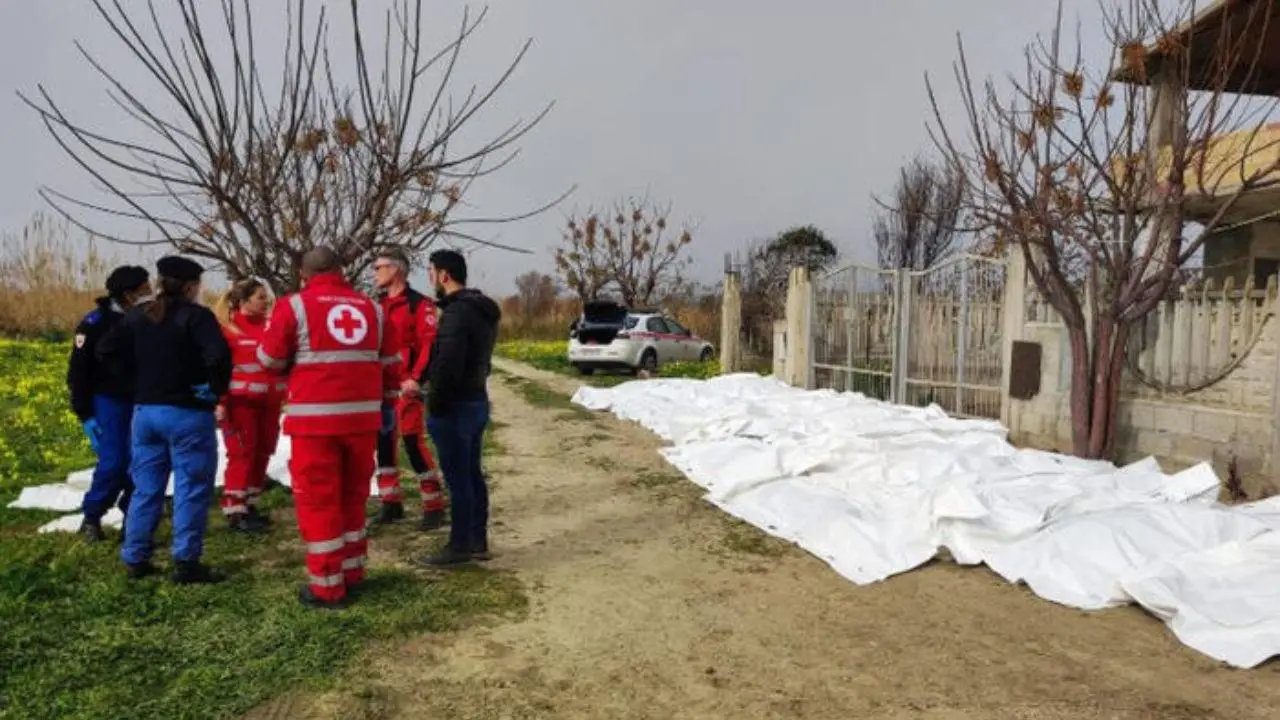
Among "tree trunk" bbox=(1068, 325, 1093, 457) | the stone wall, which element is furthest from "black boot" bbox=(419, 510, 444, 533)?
the stone wall

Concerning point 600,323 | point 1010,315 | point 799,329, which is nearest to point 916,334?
point 1010,315

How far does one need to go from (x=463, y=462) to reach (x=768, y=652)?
7.18ft

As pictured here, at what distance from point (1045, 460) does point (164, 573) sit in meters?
6.56

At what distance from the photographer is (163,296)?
16.0ft

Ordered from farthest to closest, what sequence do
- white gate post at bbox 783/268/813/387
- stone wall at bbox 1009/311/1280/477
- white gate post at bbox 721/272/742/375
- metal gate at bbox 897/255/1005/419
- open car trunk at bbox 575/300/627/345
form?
open car trunk at bbox 575/300/627/345 < white gate post at bbox 721/272/742/375 < white gate post at bbox 783/268/813/387 < metal gate at bbox 897/255/1005/419 < stone wall at bbox 1009/311/1280/477

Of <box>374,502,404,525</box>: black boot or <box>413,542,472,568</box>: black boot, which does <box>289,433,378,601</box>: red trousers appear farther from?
<box>374,502,404,525</box>: black boot

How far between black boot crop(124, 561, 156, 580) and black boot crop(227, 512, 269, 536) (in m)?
1.10

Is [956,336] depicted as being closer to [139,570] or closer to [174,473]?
[174,473]

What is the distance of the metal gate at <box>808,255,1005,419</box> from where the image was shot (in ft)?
34.2

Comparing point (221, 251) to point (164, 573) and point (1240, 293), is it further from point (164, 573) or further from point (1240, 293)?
point (1240, 293)

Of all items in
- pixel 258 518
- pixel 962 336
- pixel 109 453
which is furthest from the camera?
pixel 962 336

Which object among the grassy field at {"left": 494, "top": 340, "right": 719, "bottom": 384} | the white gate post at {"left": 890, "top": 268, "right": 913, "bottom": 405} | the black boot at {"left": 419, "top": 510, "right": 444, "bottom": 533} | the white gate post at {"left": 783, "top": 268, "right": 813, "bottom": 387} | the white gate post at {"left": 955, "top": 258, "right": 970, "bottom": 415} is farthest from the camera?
the grassy field at {"left": 494, "top": 340, "right": 719, "bottom": 384}

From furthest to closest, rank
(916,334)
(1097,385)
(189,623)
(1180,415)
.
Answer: (916,334) → (1097,385) → (1180,415) → (189,623)

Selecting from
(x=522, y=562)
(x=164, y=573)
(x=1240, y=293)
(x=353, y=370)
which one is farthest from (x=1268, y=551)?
(x=164, y=573)
